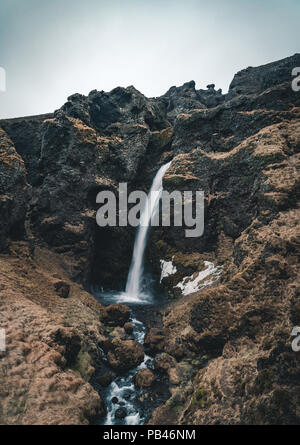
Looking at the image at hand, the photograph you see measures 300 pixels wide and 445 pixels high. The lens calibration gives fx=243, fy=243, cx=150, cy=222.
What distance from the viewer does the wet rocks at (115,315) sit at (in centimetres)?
2839

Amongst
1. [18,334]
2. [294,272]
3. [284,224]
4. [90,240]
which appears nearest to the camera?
[18,334]

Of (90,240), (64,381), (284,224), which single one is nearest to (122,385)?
(64,381)

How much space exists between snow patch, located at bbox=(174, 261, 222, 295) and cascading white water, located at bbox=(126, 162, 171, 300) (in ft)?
26.3

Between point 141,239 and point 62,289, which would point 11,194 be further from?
point 141,239

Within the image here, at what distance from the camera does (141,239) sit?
141ft

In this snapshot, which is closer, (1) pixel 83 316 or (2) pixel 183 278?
(1) pixel 83 316

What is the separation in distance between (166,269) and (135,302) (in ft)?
22.4

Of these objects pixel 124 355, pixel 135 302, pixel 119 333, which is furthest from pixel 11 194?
pixel 124 355

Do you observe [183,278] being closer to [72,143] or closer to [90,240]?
[90,240]

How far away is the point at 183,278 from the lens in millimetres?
35312

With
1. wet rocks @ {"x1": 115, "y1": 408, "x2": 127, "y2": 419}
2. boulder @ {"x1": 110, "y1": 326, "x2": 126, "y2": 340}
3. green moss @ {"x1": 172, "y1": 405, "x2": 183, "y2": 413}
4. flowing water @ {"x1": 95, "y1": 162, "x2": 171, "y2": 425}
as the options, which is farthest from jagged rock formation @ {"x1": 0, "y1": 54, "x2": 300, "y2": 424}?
boulder @ {"x1": 110, "y1": 326, "x2": 126, "y2": 340}

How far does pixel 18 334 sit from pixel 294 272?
72.1ft

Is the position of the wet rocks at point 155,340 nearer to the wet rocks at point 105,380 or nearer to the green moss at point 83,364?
the wet rocks at point 105,380
